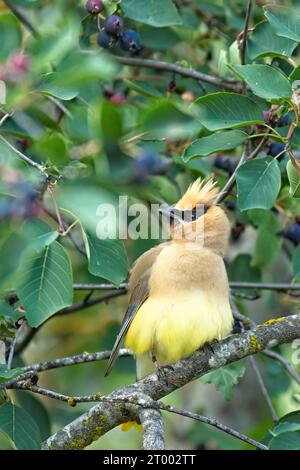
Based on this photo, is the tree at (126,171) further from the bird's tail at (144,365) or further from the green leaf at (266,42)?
the bird's tail at (144,365)

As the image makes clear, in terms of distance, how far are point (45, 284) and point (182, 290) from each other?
3.06 feet

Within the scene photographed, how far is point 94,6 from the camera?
453cm

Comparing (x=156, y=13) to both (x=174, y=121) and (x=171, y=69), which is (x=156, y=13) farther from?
(x=174, y=121)

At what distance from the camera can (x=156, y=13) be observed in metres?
4.65

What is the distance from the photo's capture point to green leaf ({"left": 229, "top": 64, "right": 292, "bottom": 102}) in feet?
12.0

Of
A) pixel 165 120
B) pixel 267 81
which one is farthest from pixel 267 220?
pixel 165 120

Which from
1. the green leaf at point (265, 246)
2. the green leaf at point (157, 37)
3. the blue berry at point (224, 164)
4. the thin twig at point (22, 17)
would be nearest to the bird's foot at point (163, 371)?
the green leaf at point (265, 246)

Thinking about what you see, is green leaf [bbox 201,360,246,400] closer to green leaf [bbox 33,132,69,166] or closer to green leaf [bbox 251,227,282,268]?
green leaf [bbox 251,227,282,268]

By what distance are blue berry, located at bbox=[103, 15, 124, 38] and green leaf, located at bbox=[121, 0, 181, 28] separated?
0.05 m

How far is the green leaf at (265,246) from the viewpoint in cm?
528

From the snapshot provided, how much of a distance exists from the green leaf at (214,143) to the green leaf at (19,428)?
3.98 feet

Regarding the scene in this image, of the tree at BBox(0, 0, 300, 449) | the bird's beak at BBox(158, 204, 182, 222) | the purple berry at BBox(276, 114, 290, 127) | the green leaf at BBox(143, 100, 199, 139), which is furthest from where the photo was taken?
the bird's beak at BBox(158, 204, 182, 222)

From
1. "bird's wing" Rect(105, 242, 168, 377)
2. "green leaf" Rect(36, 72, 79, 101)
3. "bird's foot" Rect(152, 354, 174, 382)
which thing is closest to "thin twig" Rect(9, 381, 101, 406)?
"bird's foot" Rect(152, 354, 174, 382)

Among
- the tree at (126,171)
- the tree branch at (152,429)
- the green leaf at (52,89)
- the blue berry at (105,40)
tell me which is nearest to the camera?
the tree at (126,171)
